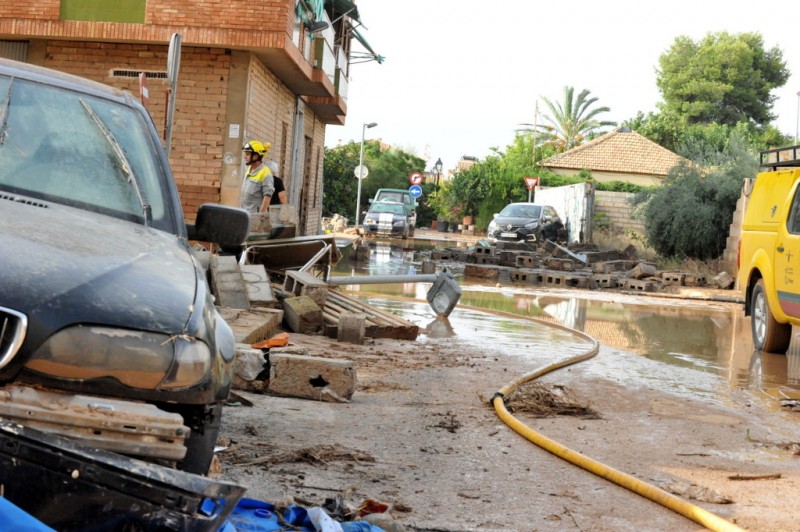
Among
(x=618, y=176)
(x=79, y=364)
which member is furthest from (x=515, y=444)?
(x=618, y=176)

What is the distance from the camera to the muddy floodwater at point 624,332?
10.3 meters

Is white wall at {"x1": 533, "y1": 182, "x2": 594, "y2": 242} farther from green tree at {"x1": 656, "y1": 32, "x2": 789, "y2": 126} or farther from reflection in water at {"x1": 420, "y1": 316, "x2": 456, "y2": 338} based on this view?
green tree at {"x1": 656, "y1": 32, "x2": 789, "y2": 126}

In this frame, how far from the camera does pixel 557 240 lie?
39.5 meters

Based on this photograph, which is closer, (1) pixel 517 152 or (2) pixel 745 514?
(2) pixel 745 514

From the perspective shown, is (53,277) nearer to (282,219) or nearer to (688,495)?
(688,495)

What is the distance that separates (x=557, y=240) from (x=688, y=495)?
113 ft

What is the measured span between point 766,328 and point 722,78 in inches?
3073

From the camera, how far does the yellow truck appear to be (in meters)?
11.4

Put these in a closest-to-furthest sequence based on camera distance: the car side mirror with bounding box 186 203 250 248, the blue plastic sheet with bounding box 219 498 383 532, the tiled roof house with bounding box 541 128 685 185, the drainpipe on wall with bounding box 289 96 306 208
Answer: the blue plastic sheet with bounding box 219 498 383 532 < the car side mirror with bounding box 186 203 250 248 < the drainpipe on wall with bounding box 289 96 306 208 < the tiled roof house with bounding box 541 128 685 185

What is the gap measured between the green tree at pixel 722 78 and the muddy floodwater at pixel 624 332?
6706 centimetres

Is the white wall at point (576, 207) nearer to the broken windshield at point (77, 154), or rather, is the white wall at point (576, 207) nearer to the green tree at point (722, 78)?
the broken windshield at point (77, 154)

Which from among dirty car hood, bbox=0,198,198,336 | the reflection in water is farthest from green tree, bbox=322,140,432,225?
dirty car hood, bbox=0,198,198,336

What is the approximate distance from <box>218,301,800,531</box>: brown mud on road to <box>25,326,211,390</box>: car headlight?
5.31 feet

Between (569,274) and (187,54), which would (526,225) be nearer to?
(569,274)
